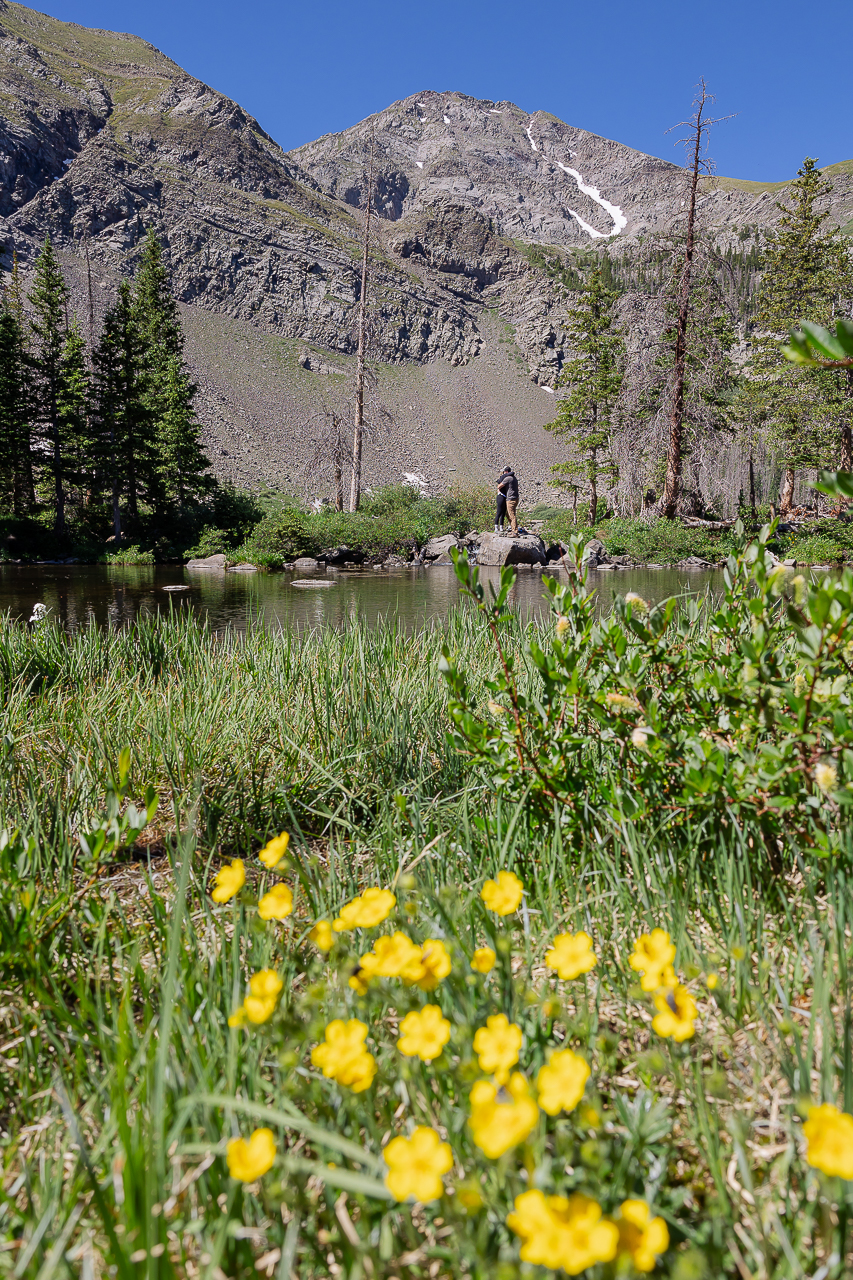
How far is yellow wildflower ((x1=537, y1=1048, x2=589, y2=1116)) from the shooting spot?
0.60m

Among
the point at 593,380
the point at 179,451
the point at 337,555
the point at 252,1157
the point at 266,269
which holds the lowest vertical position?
the point at 252,1157

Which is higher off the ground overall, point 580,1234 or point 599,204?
point 599,204

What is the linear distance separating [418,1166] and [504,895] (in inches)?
14.4

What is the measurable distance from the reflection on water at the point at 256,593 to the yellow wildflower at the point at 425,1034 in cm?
524

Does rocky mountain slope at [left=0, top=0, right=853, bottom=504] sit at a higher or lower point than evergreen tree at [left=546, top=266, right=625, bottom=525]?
higher

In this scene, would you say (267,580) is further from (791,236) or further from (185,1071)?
(791,236)

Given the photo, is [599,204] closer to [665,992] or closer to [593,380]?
[593,380]

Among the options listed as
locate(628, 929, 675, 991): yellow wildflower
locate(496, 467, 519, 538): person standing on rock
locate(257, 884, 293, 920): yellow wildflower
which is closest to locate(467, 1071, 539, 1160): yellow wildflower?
locate(628, 929, 675, 991): yellow wildflower

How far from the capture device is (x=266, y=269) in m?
52.6

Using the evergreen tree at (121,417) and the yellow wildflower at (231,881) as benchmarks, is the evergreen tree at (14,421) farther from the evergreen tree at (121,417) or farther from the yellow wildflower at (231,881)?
the yellow wildflower at (231,881)

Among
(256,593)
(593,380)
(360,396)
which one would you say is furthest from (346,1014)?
(360,396)

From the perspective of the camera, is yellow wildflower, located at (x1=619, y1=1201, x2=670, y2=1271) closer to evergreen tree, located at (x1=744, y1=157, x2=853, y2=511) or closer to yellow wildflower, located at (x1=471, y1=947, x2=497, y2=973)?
yellow wildflower, located at (x1=471, y1=947, x2=497, y2=973)

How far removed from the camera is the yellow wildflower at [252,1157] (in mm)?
572

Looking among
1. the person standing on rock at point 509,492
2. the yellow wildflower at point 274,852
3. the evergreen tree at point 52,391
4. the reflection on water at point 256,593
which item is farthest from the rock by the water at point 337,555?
the yellow wildflower at point 274,852
